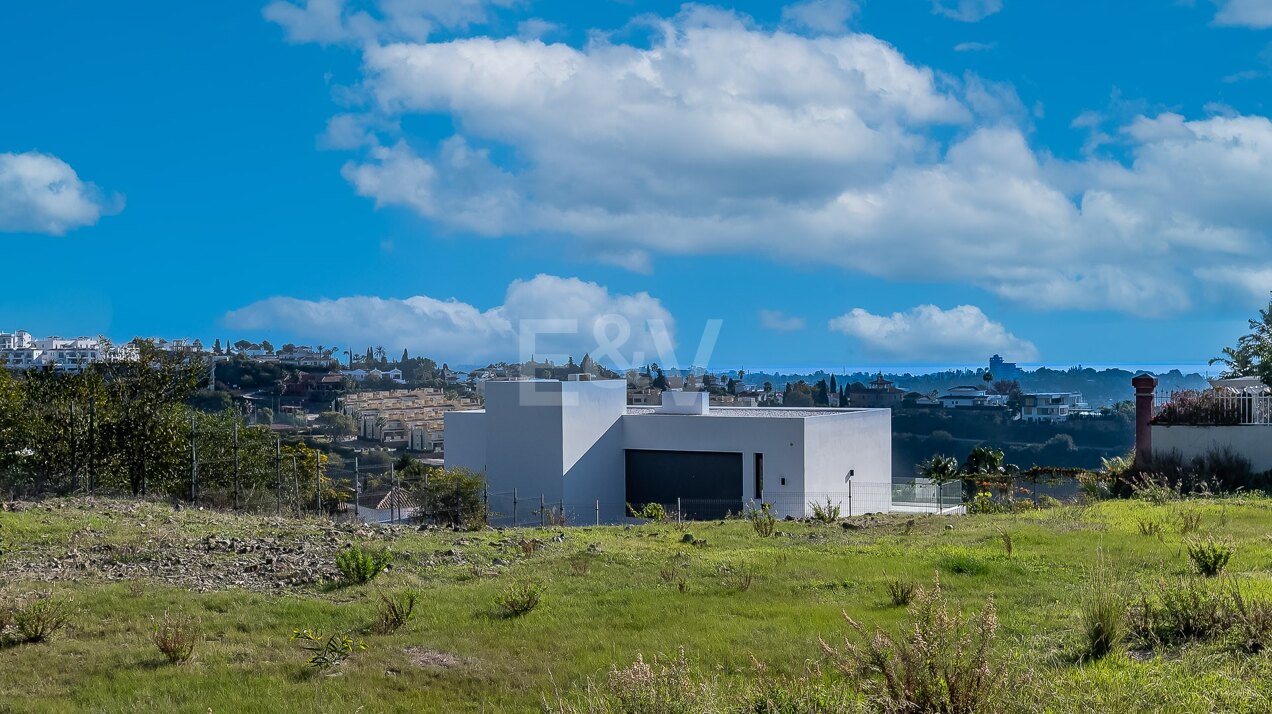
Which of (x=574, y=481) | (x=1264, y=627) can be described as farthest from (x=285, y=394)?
(x=1264, y=627)

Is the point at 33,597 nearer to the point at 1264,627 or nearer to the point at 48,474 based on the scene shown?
the point at 1264,627

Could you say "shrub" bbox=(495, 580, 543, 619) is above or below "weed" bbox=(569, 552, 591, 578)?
above

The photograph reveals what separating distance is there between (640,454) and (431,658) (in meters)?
27.0

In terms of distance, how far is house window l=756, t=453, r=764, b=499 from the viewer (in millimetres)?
30656

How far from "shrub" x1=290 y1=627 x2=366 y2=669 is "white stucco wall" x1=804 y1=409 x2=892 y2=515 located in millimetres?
21752

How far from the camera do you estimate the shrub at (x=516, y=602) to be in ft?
25.9

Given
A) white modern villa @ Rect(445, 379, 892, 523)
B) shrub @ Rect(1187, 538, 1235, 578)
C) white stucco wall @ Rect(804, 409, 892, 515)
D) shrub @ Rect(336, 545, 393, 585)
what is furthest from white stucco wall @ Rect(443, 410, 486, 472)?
shrub @ Rect(1187, 538, 1235, 578)

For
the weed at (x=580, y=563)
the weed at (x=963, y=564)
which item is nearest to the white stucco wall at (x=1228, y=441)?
the weed at (x=963, y=564)

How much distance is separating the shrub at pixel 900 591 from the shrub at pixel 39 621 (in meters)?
6.66

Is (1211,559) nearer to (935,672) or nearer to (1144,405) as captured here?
(935,672)

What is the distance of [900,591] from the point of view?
7980mm

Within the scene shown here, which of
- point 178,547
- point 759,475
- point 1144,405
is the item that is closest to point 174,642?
point 178,547

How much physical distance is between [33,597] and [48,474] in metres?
12.7

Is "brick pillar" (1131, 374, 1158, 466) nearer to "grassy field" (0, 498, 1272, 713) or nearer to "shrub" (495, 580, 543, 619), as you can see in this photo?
"grassy field" (0, 498, 1272, 713)
